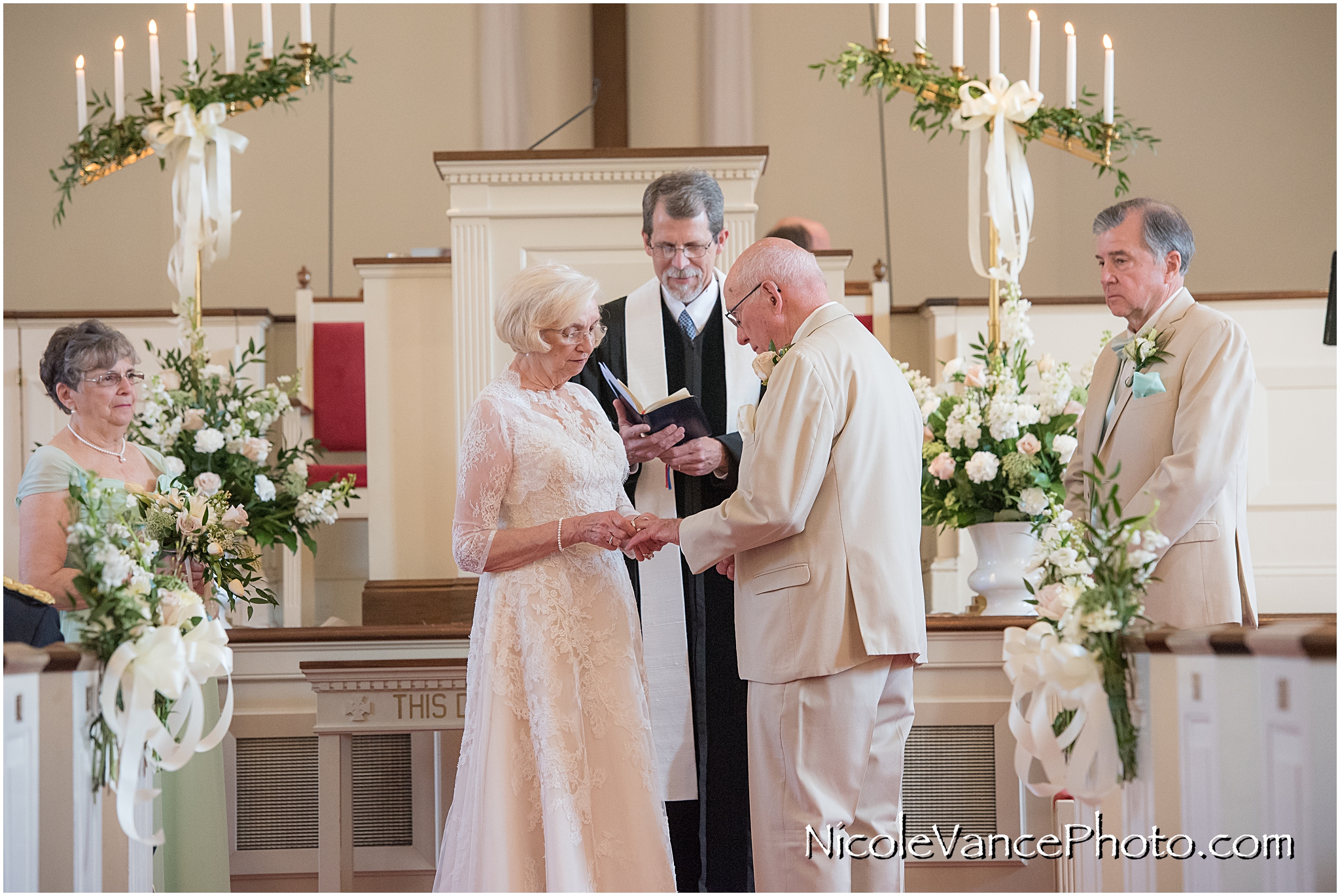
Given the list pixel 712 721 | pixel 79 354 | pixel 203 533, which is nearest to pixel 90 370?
pixel 79 354

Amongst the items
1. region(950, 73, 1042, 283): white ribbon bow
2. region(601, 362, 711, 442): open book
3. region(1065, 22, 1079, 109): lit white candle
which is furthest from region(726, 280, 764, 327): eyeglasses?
region(1065, 22, 1079, 109): lit white candle

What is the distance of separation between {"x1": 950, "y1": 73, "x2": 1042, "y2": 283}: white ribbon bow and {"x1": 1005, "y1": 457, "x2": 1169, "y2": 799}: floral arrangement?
7.26ft

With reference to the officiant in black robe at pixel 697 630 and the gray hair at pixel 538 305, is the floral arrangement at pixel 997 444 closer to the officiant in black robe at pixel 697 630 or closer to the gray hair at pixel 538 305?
the officiant in black robe at pixel 697 630

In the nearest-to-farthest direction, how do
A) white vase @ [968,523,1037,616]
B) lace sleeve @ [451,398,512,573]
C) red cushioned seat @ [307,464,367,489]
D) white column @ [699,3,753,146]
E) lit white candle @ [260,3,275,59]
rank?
lace sleeve @ [451,398,512,573], white vase @ [968,523,1037,616], lit white candle @ [260,3,275,59], red cushioned seat @ [307,464,367,489], white column @ [699,3,753,146]

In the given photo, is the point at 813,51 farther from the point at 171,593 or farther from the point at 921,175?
the point at 171,593

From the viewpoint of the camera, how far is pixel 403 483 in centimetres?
413

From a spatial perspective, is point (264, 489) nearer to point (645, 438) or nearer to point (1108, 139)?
point (645, 438)

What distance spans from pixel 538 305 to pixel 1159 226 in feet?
5.16

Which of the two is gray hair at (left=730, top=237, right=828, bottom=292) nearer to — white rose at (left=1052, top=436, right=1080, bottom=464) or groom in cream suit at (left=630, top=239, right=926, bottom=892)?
groom in cream suit at (left=630, top=239, right=926, bottom=892)

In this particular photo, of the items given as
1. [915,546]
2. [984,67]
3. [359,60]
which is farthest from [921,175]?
[915,546]

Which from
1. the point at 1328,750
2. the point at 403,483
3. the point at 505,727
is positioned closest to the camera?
the point at 1328,750

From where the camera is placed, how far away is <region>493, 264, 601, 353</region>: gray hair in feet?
9.36

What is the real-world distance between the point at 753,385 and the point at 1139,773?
1.69 metres

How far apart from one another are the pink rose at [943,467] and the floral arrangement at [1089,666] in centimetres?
150
